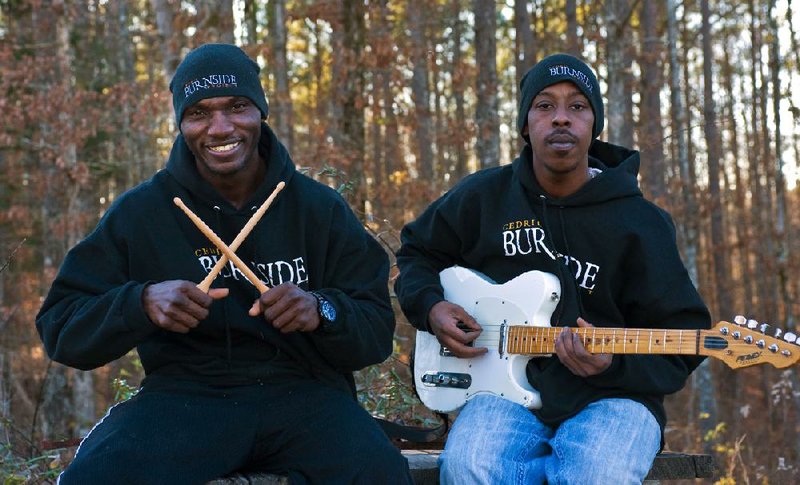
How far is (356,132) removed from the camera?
34.6 ft

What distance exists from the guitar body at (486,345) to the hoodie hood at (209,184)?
87 centimetres

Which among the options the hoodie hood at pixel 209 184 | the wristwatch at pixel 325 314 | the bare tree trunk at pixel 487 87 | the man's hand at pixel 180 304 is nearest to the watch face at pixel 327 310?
the wristwatch at pixel 325 314

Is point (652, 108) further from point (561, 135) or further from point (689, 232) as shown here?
point (561, 135)

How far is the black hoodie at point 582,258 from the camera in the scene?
4.01 meters

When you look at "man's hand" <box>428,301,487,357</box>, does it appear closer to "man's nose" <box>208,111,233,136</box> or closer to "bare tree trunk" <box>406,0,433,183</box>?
"man's nose" <box>208,111,233,136</box>

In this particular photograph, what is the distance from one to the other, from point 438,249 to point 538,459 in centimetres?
105

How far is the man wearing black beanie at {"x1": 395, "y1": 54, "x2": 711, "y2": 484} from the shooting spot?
3879 mm

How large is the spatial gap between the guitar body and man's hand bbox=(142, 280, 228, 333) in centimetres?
126

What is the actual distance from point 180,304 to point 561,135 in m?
1.65

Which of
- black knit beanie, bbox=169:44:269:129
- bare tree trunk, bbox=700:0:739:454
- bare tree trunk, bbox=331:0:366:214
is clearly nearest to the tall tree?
bare tree trunk, bbox=700:0:739:454

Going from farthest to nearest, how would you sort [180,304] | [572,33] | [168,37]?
[572,33], [168,37], [180,304]

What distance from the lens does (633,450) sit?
3.78 meters

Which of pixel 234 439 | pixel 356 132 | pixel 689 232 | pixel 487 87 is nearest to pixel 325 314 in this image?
pixel 234 439

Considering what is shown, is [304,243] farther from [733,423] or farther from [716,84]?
[716,84]
